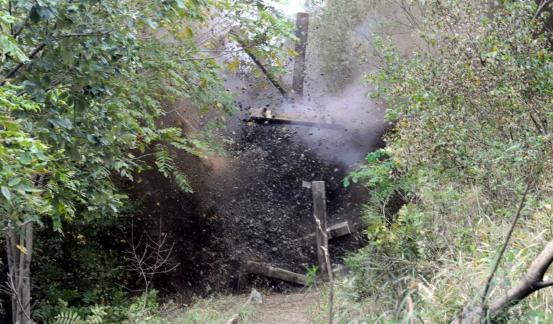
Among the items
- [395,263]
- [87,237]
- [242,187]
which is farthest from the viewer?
[242,187]

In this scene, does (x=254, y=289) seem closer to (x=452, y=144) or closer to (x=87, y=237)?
(x=87, y=237)

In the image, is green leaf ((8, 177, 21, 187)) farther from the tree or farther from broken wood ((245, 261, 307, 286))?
broken wood ((245, 261, 307, 286))


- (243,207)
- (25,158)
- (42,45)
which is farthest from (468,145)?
(243,207)

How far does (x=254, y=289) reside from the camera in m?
10.2

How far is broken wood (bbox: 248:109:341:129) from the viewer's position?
1282cm

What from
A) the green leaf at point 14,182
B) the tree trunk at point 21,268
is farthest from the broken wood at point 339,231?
the green leaf at point 14,182

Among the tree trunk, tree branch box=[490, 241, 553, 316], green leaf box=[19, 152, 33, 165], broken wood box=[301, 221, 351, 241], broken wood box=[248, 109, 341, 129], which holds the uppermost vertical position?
green leaf box=[19, 152, 33, 165]

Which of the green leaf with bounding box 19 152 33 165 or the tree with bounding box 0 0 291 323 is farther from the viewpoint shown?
the tree with bounding box 0 0 291 323

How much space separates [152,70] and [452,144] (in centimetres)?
352

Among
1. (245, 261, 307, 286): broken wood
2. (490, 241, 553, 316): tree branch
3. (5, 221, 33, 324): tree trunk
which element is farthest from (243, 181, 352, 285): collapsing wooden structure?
(490, 241, 553, 316): tree branch

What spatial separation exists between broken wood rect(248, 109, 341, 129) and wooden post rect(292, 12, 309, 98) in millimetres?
739

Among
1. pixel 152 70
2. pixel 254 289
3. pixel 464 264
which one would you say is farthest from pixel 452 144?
pixel 254 289

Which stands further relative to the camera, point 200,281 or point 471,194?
point 200,281

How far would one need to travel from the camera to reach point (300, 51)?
12.9m
